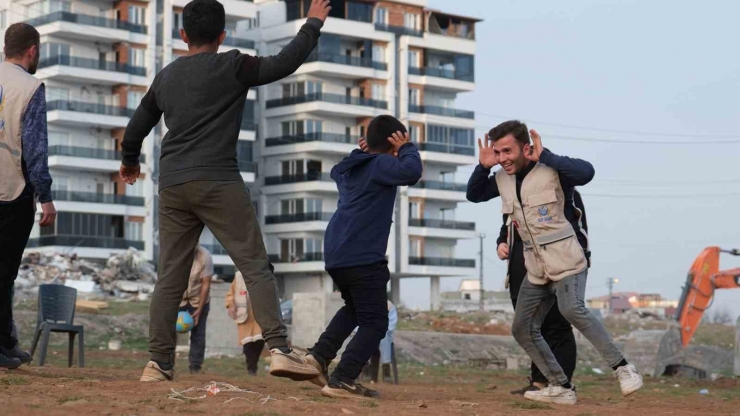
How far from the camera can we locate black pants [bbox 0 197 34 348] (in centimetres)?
952

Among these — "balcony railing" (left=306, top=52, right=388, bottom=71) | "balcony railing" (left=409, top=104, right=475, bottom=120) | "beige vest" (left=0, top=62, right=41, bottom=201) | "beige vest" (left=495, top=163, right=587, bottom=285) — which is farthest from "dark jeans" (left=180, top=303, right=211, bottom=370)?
"balcony railing" (left=409, top=104, right=475, bottom=120)

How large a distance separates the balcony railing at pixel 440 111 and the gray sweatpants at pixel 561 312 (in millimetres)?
85135

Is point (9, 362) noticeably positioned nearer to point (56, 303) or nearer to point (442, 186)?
point (56, 303)

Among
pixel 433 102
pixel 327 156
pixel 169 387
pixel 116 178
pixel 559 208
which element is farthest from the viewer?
pixel 433 102

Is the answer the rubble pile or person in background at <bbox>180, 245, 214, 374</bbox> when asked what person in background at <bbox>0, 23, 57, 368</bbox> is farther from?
the rubble pile

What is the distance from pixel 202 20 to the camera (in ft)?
28.1

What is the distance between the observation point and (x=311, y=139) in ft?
294

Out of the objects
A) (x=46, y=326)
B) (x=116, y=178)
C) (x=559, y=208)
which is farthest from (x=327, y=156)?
(x=559, y=208)

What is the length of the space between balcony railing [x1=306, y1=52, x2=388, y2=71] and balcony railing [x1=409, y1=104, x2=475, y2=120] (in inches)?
149

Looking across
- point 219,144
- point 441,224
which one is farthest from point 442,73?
point 219,144

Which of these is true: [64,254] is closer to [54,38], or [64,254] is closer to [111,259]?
[111,259]

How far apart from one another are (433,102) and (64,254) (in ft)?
109

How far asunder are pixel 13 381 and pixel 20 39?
2.64 m

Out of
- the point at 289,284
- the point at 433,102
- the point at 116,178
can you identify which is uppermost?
the point at 433,102
